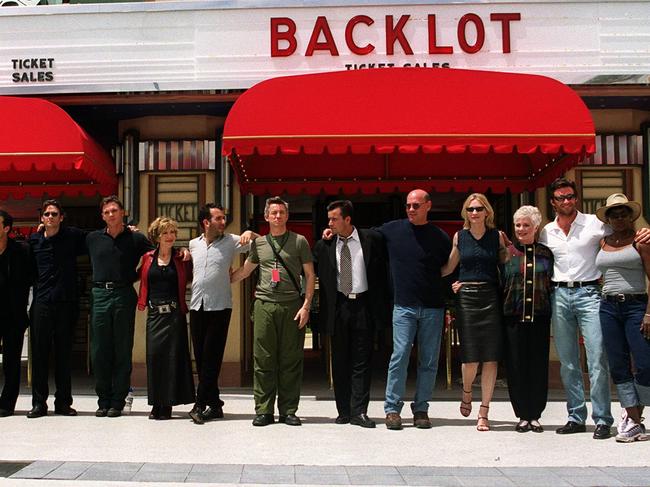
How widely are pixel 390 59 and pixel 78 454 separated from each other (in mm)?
5177

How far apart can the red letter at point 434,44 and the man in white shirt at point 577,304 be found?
9.03 feet

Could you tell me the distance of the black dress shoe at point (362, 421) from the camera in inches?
220

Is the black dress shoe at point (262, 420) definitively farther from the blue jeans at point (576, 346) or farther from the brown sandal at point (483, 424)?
the blue jeans at point (576, 346)

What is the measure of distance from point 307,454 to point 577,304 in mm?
2411

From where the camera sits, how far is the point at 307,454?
4730 millimetres

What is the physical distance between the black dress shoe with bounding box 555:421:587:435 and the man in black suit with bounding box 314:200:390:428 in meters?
1.50

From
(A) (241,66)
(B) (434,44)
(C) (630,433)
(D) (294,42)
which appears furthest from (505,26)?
(C) (630,433)

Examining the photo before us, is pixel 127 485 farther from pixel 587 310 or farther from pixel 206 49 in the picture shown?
pixel 206 49

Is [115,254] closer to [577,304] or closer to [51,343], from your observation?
[51,343]

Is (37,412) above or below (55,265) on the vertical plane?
below

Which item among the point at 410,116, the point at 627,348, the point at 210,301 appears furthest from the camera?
the point at 410,116

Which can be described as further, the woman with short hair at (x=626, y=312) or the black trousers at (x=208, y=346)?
the black trousers at (x=208, y=346)

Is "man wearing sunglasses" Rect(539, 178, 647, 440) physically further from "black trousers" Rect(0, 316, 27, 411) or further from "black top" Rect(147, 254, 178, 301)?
"black trousers" Rect(0, 316, 27, 411)

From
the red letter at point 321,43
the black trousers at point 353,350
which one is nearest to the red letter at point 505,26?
the red letter at point 321,43
